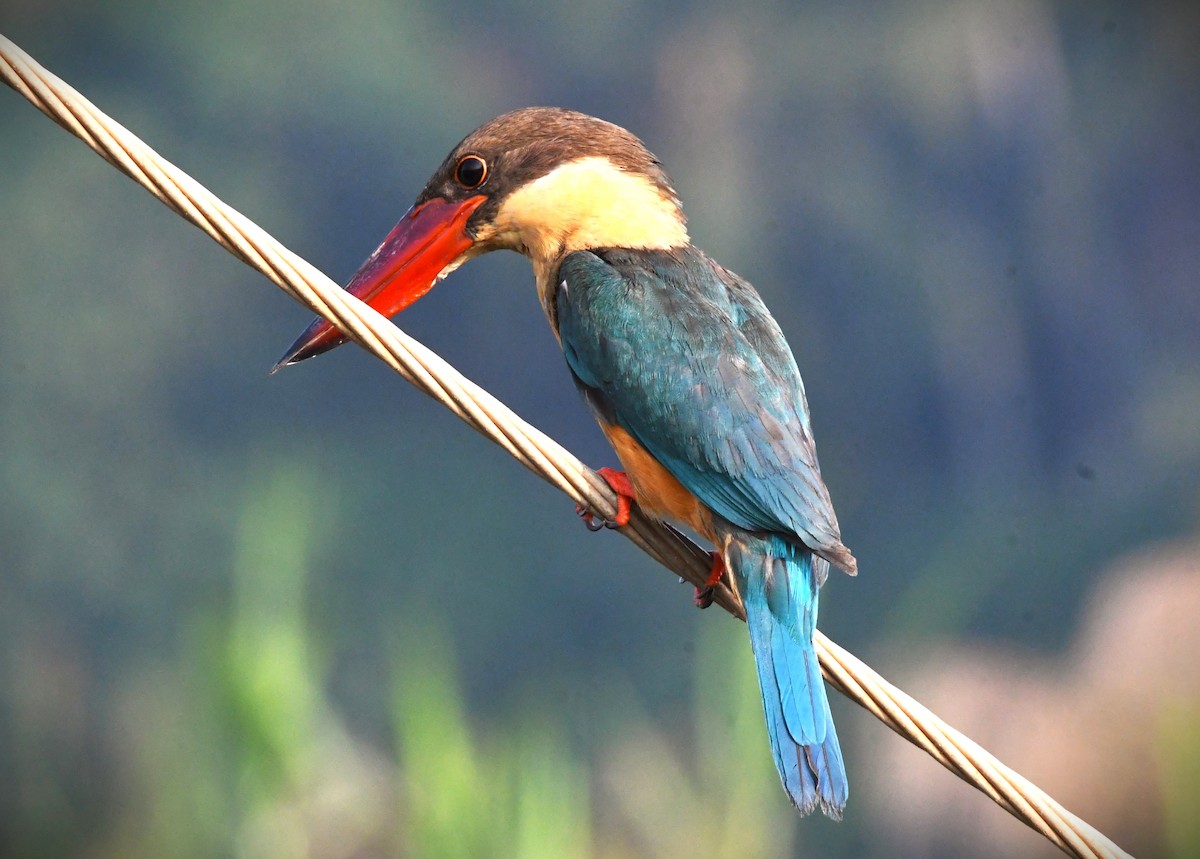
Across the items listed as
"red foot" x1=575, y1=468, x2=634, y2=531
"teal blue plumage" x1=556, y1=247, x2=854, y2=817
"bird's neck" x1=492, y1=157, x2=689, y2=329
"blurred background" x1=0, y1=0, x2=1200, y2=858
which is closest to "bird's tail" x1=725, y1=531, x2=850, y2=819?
"teal blue plumage" x1=556, y1=247, x2=854, y2=817

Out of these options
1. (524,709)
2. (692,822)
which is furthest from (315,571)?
(692,822)

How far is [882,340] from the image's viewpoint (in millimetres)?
3100

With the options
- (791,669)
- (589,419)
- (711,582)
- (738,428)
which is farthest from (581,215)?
(589,419)

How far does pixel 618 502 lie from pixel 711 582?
0.16 meters

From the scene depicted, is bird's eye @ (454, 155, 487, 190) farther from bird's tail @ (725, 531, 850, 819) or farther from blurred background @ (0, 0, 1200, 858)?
blurred background @ (0, 0, 1200, 858)

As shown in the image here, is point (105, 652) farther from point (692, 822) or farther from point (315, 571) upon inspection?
point (692, 822)

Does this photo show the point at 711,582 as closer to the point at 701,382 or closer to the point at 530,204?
the point at 701,382

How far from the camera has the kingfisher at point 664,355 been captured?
5.02 feet

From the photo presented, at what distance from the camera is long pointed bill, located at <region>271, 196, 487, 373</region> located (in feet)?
6.46

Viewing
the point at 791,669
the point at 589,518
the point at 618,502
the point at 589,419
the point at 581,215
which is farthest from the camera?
the point at 589,419

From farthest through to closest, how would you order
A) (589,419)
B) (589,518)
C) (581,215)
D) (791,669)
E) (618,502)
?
(589,419) < (581,215) < (589,518) < (618,502) < (791,669)

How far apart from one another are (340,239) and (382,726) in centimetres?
116

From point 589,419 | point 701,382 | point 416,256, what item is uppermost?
point 701,382

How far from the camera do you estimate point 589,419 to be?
3146mm
